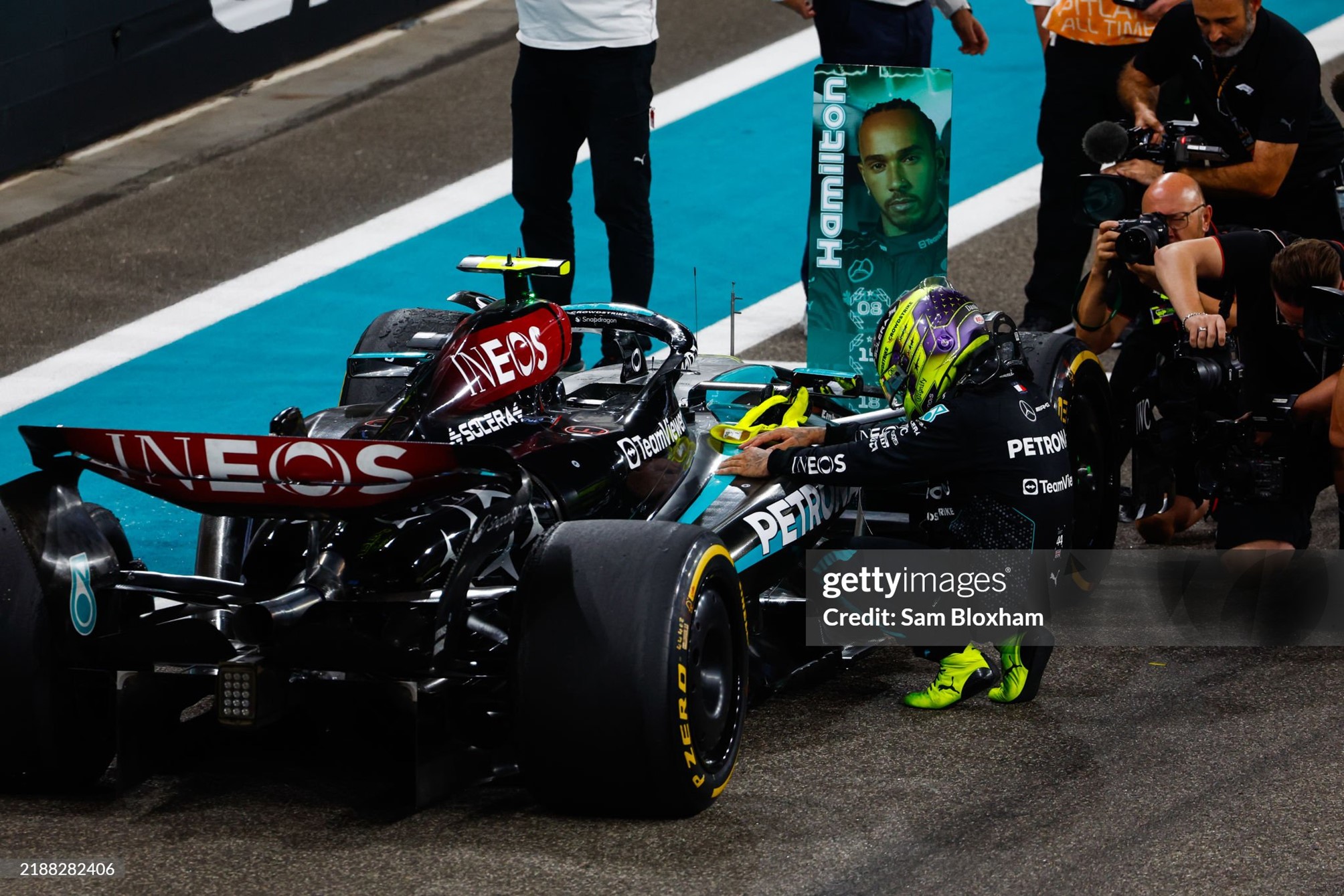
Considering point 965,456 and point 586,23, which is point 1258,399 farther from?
point 586,23

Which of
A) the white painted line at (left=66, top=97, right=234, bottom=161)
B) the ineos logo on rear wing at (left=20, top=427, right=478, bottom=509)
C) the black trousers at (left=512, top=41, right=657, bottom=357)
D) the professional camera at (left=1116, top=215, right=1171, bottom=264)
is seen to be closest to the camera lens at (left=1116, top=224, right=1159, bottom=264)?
the professional camera at (left=1116, top=215, right=1171, bottom=264)

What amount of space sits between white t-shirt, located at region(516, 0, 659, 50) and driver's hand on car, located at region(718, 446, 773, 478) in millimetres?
2845

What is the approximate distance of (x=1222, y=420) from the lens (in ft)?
21.4

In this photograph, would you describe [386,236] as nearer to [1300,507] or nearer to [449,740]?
[1300,507]

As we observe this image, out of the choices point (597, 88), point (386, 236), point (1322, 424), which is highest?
point (597, 88)

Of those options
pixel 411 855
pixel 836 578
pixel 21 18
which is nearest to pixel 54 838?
pixel 411 855

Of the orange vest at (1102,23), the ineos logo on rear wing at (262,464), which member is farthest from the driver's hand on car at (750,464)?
the orange vest at (1102,23)

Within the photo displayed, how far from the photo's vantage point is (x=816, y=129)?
826cm

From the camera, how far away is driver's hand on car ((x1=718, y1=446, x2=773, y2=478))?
18.9 feet

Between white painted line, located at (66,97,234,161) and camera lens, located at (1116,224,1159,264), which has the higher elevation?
camera lens, located at (1116,224,1159,264)

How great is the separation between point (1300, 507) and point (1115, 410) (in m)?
0.75

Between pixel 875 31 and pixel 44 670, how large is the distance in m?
5.25

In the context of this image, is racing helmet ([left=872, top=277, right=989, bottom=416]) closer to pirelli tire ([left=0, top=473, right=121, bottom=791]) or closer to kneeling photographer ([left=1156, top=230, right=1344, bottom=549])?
kneeling photographer ([left=1156, top=230, right=1344, bottom=549])

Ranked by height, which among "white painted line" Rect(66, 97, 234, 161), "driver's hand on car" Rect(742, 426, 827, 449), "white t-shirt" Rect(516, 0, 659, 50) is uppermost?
"white t-shirt" Rect(516, 0, 659, 50)
